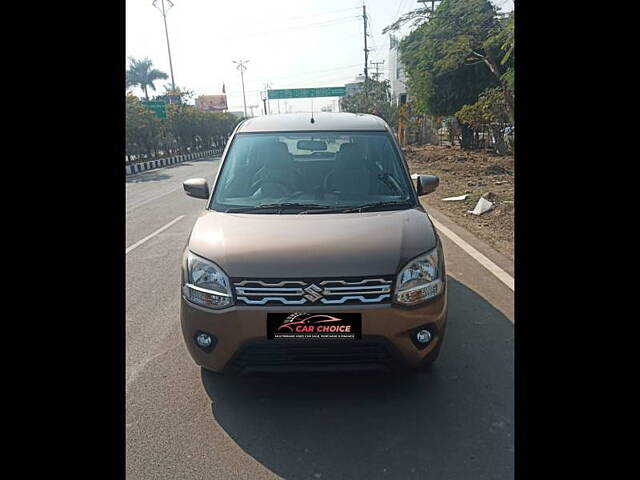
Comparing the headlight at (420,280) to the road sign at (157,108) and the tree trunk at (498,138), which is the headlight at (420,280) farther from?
the road sign at (157,108)

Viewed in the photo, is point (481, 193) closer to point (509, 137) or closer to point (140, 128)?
point (509, 137)

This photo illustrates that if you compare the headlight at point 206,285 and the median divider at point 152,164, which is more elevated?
the headlight at point 206,285

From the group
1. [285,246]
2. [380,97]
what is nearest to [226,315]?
[285,246]

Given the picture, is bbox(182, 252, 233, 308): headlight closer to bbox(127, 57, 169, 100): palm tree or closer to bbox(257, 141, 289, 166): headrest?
bbox(257, 141, 289, 166): headrest

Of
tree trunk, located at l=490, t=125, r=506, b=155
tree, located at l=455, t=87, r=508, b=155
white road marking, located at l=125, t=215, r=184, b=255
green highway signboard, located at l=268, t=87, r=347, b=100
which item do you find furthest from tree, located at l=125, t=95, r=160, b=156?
white road marking, located at l=125, t=215, r=184, b=255

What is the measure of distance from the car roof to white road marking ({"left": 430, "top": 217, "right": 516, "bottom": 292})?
6.61 feet

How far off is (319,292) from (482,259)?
368cm

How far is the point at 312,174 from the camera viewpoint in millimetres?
3775

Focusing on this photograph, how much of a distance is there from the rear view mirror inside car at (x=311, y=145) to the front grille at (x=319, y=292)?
1.69m

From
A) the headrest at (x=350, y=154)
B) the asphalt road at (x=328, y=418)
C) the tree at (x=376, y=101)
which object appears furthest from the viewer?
the tree at (x=376, y=101)

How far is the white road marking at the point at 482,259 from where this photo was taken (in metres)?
4.94

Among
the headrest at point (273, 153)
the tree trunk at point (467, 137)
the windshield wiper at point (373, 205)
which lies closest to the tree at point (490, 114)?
the tree trunk at point (467, 137)

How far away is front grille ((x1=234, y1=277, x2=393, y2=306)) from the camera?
2.62m
